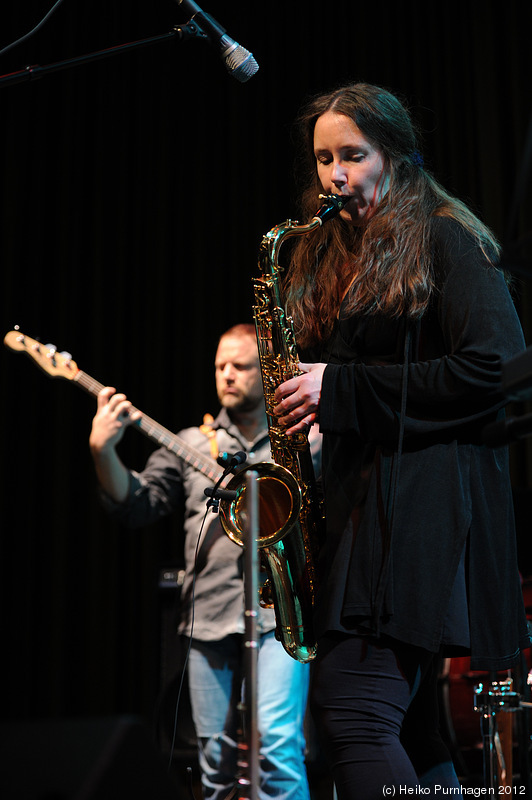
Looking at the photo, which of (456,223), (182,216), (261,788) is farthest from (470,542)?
(182,216)

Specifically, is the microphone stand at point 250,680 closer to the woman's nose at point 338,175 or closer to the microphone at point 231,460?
the microphone at point 231,460

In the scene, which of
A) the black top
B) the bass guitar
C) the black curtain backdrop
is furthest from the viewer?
the black curtain backdrop

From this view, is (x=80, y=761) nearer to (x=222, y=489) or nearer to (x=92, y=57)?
(x=222, y=489)

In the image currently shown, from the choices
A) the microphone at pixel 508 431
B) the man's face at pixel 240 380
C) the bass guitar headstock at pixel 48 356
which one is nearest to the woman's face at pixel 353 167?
the microphone at pixel 508 431

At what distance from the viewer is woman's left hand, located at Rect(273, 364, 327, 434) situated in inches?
72.4

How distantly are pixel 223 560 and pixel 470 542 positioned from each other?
6.33 ft

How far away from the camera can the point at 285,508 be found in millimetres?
2006

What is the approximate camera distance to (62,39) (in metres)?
5.39

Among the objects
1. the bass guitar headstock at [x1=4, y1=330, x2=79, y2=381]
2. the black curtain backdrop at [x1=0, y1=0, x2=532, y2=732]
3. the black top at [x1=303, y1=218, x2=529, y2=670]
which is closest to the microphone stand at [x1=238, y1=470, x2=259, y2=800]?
the black top at [x1=303, y1=218, x2=529, y2=670]

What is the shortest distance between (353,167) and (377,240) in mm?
248

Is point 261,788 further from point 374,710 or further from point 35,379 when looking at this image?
point 35,379

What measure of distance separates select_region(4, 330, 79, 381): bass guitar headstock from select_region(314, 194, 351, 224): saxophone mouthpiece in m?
2.30

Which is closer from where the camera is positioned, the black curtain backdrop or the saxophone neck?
the saxophone neck

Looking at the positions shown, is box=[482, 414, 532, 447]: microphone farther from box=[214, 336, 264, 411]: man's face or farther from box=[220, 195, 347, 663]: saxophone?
box=[214, 336, 264, 411]: man's face
